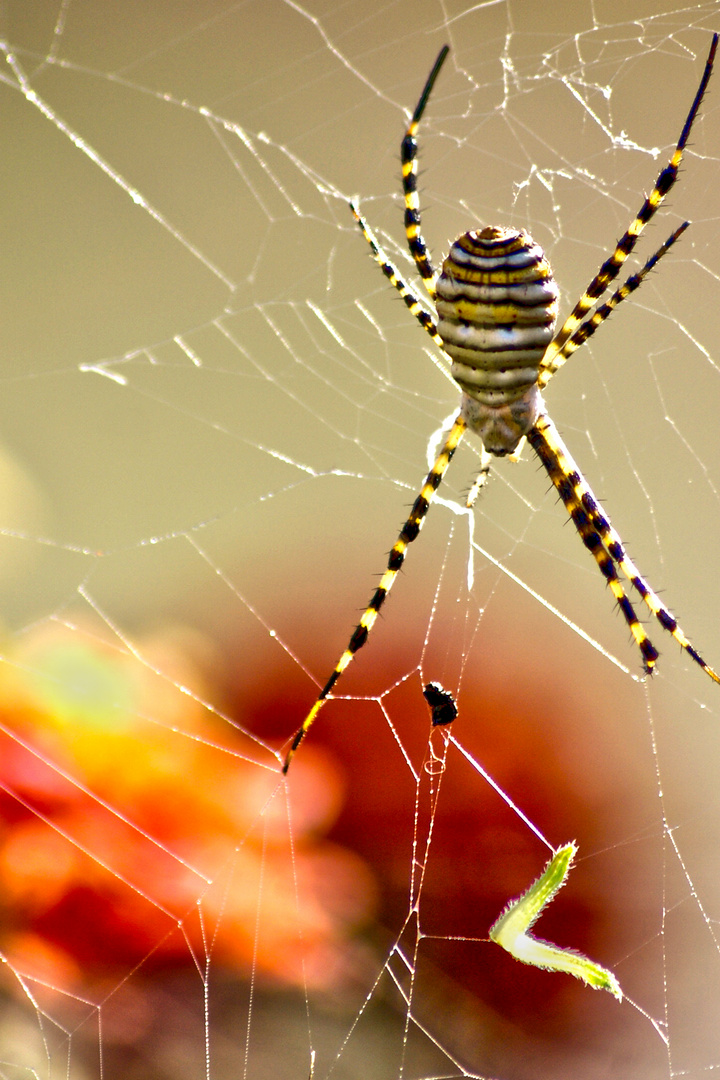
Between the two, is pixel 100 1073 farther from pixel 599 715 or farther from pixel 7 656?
pixel 599 715

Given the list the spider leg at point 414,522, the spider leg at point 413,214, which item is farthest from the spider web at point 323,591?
the spider leg at point 413,214

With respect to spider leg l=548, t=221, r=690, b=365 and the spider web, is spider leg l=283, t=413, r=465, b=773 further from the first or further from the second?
spider leg l=548, t=221, r=690, b=365

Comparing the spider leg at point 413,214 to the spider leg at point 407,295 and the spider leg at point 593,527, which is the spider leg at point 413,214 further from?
the spider leg at point 593,527

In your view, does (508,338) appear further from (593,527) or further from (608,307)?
(593,527)

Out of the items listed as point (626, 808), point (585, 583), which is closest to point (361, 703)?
point (626, 808)

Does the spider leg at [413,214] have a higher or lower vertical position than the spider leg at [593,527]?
higher

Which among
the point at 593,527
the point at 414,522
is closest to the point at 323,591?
the point at 414,522
